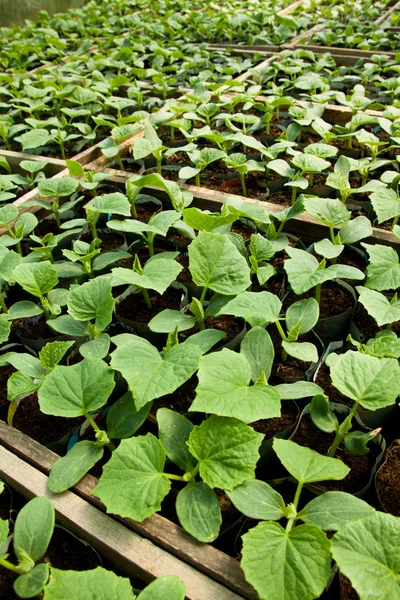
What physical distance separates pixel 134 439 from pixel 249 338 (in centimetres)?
38

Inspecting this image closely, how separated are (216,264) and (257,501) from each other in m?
0.63

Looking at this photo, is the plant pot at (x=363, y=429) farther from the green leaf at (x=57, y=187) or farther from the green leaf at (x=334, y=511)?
the green leaf at (x=57, y=187)

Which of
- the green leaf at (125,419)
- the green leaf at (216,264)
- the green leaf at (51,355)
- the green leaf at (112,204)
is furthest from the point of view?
the green leaf at (112,204)

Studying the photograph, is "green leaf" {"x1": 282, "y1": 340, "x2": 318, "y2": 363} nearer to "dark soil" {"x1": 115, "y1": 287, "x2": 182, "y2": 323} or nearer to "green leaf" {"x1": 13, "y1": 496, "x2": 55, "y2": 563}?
"dark soil" {"x1": 115, "y1": 287, "x2": 182, "y2": 323}

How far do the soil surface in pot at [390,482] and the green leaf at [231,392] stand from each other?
315 mm

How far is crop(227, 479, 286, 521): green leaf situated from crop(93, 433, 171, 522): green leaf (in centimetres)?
14

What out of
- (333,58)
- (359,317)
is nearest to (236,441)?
(359,317)

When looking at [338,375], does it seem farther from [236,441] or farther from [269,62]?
[269,62]

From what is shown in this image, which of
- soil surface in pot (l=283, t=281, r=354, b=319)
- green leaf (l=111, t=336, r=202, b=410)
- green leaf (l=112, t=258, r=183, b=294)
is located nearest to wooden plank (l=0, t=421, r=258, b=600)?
green leaf (l=111, t=336, r=202, b=410)

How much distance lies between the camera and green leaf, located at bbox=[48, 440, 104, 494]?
1005 millimetres

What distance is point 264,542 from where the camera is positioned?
826 mm

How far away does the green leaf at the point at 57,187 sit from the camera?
1803 mm

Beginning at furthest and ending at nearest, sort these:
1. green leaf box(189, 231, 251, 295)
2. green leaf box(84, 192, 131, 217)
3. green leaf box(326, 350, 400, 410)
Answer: green leaf box(84, 192, 131, 217) < green leaf box(189, 231, 251, 295) < green leaf box(326, 350, 400, 410)

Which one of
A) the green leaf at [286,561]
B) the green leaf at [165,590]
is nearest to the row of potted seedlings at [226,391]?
the green leaf at [286,561]
